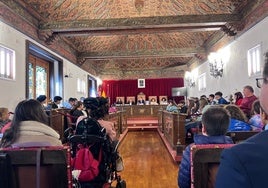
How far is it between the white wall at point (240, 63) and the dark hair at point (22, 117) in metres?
5.01

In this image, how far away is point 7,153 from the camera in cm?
177

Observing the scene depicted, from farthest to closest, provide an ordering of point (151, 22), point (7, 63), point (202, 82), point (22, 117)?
point (202, 82) → point (151, 22) → point (7, 63) → point (22, 117)

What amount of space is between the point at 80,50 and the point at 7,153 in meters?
10.6

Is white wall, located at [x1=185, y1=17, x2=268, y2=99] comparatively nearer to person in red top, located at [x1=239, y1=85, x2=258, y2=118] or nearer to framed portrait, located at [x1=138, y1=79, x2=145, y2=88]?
person in red top, located at [x1=239, y1=85, x2=258, y2=118]

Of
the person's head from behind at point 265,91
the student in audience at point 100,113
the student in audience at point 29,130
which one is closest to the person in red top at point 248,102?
the student in audience at point 100,113

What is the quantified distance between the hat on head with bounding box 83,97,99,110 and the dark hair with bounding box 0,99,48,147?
0.86 meters

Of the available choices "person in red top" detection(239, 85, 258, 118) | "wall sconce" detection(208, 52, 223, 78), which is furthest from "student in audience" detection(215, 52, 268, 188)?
"wall sconce" detection(208, 52, 223, 78)

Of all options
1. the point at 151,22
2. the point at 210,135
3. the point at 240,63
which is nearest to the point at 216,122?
the point at 210,135

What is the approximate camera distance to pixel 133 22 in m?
7.31

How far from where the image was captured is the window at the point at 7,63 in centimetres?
578

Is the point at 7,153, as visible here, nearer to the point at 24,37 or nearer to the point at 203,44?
the point at 24,37

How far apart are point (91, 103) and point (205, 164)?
1.61 m

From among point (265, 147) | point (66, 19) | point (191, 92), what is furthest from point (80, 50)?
point (265, 147)

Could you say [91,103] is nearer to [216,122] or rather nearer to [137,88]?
[216,122]
